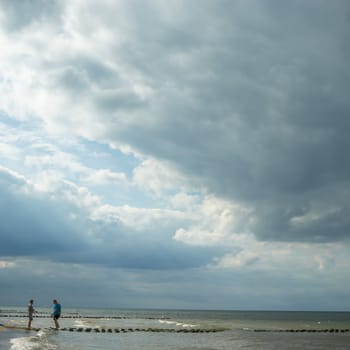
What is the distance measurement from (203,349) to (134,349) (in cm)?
529

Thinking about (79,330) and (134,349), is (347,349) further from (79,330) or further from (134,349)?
(79,330)

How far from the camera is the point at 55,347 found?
2716cm

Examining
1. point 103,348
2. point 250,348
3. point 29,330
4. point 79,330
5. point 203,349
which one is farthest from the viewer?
point 79,330

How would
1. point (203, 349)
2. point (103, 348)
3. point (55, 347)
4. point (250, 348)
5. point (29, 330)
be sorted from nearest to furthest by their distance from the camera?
1. point (55, 347)
2. point (103, 348)
3. point (203, 349)
4. point (250, 348)
5. point (29, 330)

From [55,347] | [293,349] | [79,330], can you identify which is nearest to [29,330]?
[79,330]

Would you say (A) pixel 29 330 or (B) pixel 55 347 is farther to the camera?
(A) pixel 29 330

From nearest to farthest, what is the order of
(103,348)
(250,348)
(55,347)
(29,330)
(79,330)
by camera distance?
(55,347), (103,348), (250,348), (29,330), (79,330)

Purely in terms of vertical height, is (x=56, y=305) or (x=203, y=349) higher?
(x=56, y=305)

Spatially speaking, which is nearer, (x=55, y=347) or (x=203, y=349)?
(x=55, y=347)

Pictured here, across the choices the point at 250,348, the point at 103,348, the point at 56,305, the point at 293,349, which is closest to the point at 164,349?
the point at 103,348

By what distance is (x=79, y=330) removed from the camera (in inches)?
1738

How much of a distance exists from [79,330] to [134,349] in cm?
1650

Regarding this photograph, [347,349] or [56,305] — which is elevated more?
[56,305]

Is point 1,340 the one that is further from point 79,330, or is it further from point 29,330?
point 79,330
